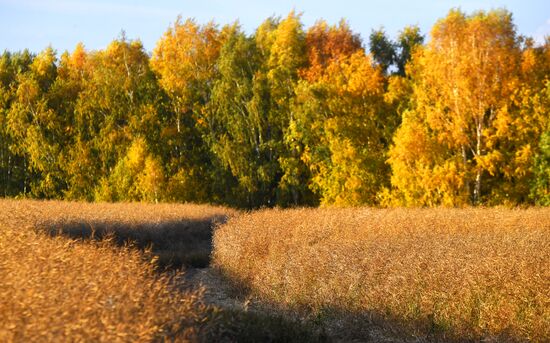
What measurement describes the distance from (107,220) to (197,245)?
10.00 feet

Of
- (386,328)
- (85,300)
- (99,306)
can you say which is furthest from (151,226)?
(99,306)

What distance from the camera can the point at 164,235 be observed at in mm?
24922

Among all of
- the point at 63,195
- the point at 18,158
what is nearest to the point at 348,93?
the point at 63,195

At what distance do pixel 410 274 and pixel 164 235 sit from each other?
14.4 meters

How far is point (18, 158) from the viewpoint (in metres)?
48.1

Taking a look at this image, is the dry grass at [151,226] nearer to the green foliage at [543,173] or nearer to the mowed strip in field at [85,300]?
the mowed strip in field at [85,300]

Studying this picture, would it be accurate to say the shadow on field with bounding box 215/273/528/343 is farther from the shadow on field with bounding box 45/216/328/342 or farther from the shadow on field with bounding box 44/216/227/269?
the shadow on field with bounding box 44/216/227/269

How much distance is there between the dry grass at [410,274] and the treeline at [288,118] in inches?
499

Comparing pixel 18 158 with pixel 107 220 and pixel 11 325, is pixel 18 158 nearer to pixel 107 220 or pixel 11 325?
pixel 107 220

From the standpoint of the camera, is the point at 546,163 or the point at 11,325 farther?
the point at 546,163

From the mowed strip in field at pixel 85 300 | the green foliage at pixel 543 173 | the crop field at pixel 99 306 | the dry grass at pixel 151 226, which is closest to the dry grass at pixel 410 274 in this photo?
the crop field at pixel 99 306

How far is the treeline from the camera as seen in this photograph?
30.2 metres

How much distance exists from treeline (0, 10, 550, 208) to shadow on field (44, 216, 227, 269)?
8.90 meters

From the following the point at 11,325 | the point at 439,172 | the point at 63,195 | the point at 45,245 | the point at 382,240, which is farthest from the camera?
the point at 63,195
